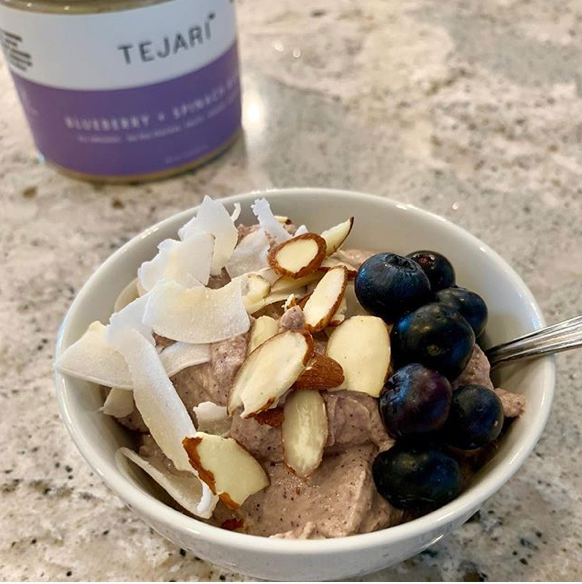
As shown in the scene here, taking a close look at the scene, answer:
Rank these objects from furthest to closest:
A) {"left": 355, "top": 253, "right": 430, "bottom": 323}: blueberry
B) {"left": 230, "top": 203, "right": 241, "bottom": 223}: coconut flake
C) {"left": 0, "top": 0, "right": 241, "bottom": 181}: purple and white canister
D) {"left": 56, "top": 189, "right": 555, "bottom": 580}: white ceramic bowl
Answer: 1. {"left": 0, "top": 0, "right": 241, "bottom": 181}: purple and white canister
2. {"left": 230, "top": 203, "right": 241, "bottom": 223}: coconut flake
3. {"left": 355, "top": 253, "right": 430, "bottom": 323}: blueberry
4. {"left": 56, "top": 189, "right": 555, "bottom": 580}: white ceramic bowl

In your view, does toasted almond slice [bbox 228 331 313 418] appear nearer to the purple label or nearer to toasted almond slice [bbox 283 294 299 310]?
toasted almond slice [bbox 283 294 299 310]

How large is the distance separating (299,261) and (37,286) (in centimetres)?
45

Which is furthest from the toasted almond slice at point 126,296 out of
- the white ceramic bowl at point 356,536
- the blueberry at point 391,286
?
the blueberry at point 391,286

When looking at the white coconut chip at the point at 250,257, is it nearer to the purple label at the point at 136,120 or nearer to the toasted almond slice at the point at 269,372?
the toasted almond slice at the point at 269,372

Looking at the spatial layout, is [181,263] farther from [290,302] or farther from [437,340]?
[437,340]

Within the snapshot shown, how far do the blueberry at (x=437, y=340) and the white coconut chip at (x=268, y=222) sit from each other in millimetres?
163

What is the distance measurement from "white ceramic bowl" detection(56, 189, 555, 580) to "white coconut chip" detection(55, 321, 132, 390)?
0.5 inches

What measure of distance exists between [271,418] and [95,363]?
162 mm

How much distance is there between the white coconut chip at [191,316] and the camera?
589mm

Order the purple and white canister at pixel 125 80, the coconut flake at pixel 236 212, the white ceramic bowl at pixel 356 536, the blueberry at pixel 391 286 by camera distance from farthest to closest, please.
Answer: the purple and white canister at pixel 125 80, the coconut flake at pixel 236 212, the blueberry at pixel 391 286, the white ceramic bowl at pixel 356 536

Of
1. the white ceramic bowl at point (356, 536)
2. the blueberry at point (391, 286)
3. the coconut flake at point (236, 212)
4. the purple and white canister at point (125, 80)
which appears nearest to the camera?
the white ceramic bowl at point (356, 536)

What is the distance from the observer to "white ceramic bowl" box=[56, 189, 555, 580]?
0.47m

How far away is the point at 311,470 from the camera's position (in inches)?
21.0

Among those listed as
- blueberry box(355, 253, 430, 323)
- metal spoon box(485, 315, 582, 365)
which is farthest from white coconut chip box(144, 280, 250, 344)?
metal spoon box(485, 315, 582, 365)
